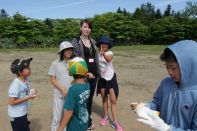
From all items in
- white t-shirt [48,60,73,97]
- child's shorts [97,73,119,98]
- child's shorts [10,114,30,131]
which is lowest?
child's shorts [10,114,30,131]

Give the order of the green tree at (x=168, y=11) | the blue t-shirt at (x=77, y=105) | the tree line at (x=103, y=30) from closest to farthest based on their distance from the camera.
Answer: the blue t-shirt at (x=77, y=105)
the tree line at (x=103, y=30)
the green tree at (x=168, y=11)

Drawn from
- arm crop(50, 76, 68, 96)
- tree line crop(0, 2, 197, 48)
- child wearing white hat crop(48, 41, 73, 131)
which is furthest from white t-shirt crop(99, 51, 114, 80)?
tree line crop(0, 2, 197, 48)

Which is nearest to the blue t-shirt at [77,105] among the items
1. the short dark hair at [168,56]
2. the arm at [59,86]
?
the arm at [59,86]

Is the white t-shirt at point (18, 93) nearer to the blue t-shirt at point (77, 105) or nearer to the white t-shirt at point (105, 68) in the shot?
the blue t-shirt at point (77, 105)

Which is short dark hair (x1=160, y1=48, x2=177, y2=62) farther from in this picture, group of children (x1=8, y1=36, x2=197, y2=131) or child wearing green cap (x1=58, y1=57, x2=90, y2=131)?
child wearing green cap (x1=58, y1=57, x2=90, y2=131)

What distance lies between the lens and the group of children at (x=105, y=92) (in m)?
1.79

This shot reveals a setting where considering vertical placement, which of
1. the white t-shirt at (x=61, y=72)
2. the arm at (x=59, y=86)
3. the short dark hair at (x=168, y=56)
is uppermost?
the short dark hair at (x=168, y=56)

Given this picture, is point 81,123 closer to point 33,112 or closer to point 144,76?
point 33,112

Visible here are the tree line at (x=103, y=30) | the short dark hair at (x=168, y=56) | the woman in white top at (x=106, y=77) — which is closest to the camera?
the short dark hair at (x=168, y=56)

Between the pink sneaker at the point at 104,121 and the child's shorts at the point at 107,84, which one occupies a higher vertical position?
the child's shorts at the point at 107,84

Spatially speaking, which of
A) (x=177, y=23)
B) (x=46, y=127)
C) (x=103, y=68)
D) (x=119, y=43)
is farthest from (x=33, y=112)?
(x=177, y=23)

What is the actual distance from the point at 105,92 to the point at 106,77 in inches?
12.4

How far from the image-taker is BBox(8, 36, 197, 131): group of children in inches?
70.5

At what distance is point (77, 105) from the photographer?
322 centimetres
